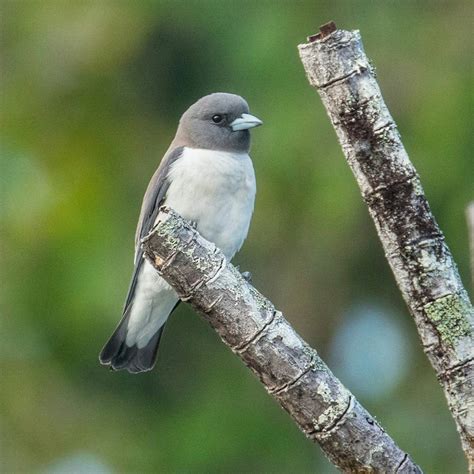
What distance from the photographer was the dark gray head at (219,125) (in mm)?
6684

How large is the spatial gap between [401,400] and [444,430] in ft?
1.56

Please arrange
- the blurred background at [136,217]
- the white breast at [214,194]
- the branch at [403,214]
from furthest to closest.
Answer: the blurred background at [136,217] < the white breast at [214,194] < the branch at [403,214]

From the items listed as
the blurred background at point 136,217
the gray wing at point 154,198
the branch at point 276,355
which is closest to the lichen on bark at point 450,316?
the branch at point 276,355

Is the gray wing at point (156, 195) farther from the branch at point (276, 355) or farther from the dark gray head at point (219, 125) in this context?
the branch at point (276, 355)

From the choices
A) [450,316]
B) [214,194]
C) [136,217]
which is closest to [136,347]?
[214,194]

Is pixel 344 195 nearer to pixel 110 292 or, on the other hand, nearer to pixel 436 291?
pixel 110 292

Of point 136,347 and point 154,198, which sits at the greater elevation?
point 154,198

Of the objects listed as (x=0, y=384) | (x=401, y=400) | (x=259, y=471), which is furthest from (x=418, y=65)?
(x=0, y=384)

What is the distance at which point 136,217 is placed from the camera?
881cm

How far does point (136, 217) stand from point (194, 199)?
8.26 feet

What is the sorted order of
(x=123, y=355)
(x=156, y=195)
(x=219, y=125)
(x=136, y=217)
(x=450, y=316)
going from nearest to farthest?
(x=450, y=316) < (x=156, y=195) < (x=123, y=355) < (x=219, y=125) < (x=136, y=217)

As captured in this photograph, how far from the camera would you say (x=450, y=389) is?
175 inches

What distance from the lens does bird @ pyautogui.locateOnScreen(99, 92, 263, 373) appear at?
6348 mm

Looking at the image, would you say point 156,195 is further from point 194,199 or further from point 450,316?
point 450,316
